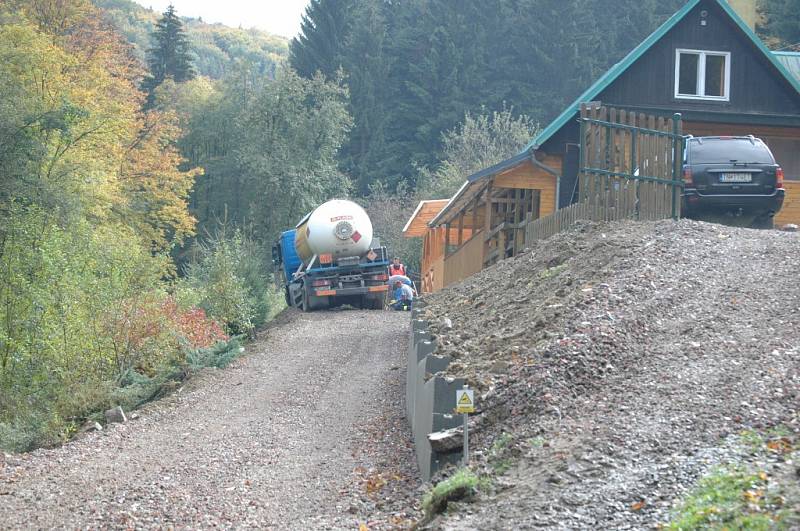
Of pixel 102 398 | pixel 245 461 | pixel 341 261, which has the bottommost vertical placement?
pixel 102 398

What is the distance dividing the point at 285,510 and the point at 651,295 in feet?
13.4

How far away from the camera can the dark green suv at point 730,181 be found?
19836 millimetres

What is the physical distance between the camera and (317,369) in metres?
20.9

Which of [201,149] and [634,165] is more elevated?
[634,165]

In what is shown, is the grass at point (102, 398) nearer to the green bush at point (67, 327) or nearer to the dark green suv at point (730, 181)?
the green bush at point (67, 327)

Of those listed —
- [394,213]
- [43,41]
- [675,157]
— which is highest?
[43,41]

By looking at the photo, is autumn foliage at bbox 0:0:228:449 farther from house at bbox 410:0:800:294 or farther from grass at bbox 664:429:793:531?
grass at bbox 664:429:793:531

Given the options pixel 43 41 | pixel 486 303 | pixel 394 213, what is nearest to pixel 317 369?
pixel 486 303

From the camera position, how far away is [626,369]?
9.47m

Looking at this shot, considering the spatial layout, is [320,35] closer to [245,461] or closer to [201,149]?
[201,149]

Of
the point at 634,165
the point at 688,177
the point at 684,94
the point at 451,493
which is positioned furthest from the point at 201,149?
the point at 451,493

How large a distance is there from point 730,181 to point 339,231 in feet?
48.7

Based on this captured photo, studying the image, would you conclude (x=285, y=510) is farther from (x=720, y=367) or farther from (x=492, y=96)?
(x=492, y=96)

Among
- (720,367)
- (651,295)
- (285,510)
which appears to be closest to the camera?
(720,367)
